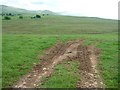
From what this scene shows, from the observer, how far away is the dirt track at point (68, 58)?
666 inches

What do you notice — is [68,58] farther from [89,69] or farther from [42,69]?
[42,69]

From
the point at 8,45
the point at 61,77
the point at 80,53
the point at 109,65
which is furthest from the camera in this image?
the point at 8,45

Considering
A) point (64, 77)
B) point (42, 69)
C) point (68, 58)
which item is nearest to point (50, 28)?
point (68, 58)

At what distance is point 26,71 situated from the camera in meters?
19.3

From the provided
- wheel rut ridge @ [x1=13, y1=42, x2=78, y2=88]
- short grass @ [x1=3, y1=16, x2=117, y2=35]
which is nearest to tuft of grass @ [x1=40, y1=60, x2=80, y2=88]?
wheel rut ridge @ [x1=13, y1=42, x2=78, y2=88]

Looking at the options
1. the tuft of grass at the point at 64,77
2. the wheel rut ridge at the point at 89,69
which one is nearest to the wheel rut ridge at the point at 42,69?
the tuft of grass at the point at 64,77

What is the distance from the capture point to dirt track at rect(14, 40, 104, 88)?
16.9 metres

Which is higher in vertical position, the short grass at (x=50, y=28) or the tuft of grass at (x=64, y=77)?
the short grass at (x=50, y=28)

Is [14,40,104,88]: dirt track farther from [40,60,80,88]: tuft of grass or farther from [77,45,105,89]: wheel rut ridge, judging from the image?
[40,60,80,88]: tuft of grass

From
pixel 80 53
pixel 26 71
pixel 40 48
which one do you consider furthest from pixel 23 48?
pixel 26 71

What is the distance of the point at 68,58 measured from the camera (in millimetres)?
23203

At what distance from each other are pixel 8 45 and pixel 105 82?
15.5 meters

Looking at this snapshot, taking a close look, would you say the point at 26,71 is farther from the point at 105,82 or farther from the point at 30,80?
the point at 105,82

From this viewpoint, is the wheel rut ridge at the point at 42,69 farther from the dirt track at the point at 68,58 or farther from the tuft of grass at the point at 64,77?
the tuft of grass at the point at 64,77
